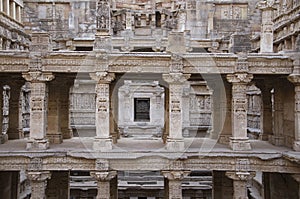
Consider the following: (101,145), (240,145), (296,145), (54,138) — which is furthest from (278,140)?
(54,138)

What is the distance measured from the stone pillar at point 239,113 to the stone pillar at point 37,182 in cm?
624

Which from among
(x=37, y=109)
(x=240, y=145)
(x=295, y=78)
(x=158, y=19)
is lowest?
(x=240, y=145)

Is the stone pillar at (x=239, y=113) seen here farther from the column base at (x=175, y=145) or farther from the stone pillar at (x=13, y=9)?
the stone pillar at (x=13, y=9)

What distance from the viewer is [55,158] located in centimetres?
1220

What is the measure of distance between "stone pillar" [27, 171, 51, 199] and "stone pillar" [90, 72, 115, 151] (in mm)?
1904

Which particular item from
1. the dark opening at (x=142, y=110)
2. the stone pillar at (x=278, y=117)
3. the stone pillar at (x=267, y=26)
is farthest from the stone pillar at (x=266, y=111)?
the dark opening at (x=142, y=110)

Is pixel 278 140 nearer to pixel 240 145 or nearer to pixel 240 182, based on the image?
pixel 240 145

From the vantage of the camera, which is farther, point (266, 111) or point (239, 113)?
point (266, 111)

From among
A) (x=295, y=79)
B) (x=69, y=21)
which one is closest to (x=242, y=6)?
(x=69, y=21)

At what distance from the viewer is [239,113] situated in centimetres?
1240

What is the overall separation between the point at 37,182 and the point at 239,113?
691cm

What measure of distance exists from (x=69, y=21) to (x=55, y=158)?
14645mm

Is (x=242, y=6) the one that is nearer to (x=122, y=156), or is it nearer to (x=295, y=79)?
(x=295, y=79)

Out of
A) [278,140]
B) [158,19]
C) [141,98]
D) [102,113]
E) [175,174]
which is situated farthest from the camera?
[158,19]
